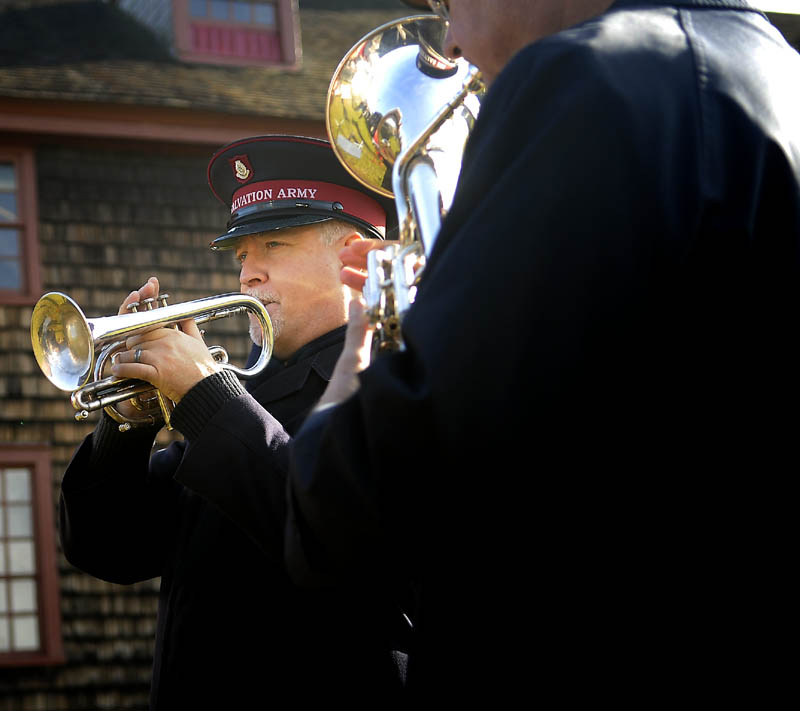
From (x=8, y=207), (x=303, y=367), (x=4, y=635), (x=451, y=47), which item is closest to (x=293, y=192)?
(x=303, y=367)

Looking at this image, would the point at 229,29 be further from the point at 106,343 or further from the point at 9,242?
the point at 106,343

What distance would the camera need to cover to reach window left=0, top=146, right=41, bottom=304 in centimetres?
1024

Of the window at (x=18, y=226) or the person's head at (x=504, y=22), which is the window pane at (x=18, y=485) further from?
the person's head at (x=504, y=22)

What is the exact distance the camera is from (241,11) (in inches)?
506

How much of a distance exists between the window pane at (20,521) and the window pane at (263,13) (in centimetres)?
585

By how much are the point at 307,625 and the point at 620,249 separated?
167 cm

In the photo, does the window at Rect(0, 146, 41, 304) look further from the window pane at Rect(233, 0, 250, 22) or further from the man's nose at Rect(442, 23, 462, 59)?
the man's nose at Rect(442, 23, 462, 59)

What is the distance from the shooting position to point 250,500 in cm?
256

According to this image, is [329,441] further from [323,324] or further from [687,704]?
[323,324]

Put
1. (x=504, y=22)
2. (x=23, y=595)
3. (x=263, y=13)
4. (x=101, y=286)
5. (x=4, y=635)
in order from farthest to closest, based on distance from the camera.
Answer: (x=263, y=13), (x=101, y=286), (x=23, y=595), (x=4, y=635), (x=504, y=22)

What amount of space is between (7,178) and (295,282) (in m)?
7.86

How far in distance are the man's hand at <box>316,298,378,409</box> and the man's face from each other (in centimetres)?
143

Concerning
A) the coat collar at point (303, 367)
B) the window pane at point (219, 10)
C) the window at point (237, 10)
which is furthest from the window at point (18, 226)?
the coat collar at point (303, 367)

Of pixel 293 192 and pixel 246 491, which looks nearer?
pixel 246 491
